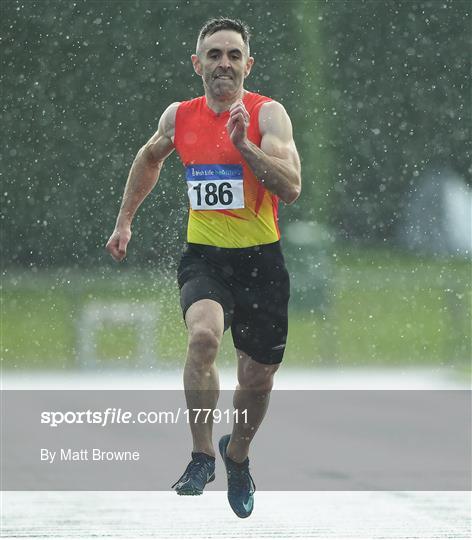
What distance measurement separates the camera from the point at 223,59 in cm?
598

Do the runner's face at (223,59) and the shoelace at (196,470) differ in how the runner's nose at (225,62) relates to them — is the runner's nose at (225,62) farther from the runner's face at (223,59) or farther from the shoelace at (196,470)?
the shoelace at (196,470)

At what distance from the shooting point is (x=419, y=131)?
96.4 ft

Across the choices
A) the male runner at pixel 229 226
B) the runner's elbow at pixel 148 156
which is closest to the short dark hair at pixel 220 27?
the male runner at pixel 229 226

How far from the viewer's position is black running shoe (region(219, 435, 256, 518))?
6.48 m

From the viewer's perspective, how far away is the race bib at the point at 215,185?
6.19 meters

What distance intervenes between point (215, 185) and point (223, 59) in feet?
1.75

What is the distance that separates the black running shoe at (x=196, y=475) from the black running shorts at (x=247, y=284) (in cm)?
59

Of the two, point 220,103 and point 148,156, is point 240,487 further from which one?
point 220,103

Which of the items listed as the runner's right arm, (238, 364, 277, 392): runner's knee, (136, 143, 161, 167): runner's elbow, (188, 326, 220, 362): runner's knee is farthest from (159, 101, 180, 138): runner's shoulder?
(238, 364, 277, 392): runner's knee

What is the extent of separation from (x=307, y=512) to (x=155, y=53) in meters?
19.0

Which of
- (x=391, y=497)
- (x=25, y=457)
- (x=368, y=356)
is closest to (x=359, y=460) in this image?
(x=391, y=497)

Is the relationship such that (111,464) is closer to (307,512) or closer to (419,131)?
(307,512)

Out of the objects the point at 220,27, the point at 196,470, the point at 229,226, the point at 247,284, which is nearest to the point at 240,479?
the point at 196,470

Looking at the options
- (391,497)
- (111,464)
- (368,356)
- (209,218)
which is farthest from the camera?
(368,356)
